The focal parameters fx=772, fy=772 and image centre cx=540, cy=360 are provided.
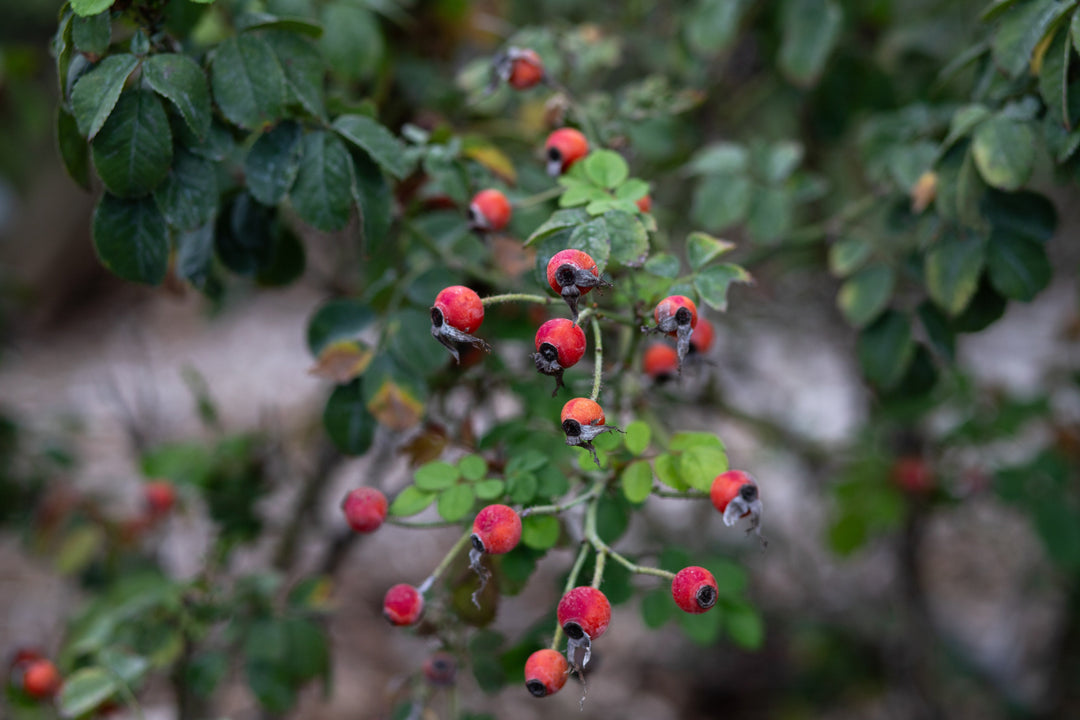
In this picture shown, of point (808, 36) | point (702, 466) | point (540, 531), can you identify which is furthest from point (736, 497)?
point (808, 36)

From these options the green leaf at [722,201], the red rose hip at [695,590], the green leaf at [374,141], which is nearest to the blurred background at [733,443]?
the green leaf at [722,201]

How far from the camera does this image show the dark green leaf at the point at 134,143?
76cm

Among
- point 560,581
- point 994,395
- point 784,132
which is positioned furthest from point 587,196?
point 994,395

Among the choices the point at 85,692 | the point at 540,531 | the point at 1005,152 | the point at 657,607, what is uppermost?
the point at 1005,152

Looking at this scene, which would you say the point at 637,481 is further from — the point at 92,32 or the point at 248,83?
the point at 92,32

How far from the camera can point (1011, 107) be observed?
2.95 feet

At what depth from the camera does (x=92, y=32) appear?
75 centimetres

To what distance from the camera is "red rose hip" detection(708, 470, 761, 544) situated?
2.27ft

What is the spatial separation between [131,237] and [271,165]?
0.17 m

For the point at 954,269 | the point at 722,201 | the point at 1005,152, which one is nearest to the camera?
the point at 1005,152

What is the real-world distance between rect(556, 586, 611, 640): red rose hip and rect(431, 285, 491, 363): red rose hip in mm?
228

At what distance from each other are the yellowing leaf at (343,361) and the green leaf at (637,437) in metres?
0.36

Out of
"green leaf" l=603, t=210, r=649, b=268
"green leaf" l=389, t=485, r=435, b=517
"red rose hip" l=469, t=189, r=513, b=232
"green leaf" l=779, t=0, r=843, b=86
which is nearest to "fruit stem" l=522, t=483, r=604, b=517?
"green leaf" l=389, t=485, r=435, b=517

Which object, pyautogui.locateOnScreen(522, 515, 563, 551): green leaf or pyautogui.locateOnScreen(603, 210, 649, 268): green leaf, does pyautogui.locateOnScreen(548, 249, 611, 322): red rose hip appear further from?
pyautogui.locateOnScreen(522, 515, 563, 551): green leaf
